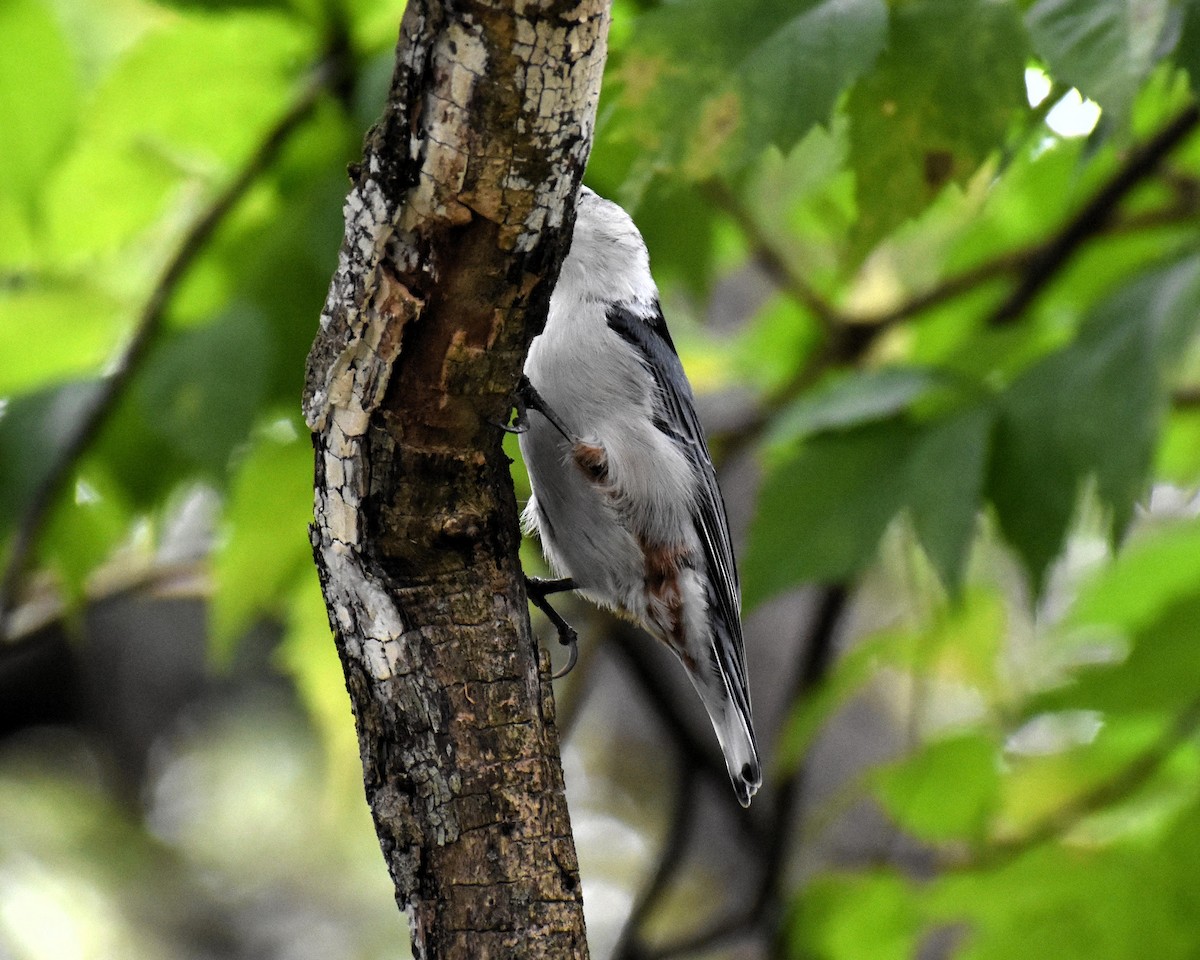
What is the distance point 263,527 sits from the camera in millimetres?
1585

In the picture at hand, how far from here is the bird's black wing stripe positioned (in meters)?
1.57

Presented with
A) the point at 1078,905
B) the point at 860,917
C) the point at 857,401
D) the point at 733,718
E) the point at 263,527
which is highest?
the point at 263,527

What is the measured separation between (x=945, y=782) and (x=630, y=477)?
0.59 meters

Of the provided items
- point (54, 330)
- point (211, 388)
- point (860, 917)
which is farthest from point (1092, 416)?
point (54, 330)

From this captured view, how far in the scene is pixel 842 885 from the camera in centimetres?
179

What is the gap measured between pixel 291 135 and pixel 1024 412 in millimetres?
987

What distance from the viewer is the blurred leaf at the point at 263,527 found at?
1569mm

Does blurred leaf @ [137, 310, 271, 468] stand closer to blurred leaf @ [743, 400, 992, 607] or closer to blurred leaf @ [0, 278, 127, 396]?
blurred leaf @ [0, 278, 127, 396]

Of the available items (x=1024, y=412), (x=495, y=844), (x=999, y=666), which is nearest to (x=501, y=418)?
(x=495, y=844)

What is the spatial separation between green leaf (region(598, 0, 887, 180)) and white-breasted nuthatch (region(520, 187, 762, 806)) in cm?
34

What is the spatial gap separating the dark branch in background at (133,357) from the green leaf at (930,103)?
2.44 ft

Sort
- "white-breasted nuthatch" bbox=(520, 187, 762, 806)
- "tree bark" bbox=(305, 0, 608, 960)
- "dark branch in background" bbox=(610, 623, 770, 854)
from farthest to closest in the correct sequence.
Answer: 1. "dark branch in background" bbox=(610, 623, 770, 854)
2. "white-breasted nuthatch" bbox=(520, 187, 762, 806)
3. "tree bark" bbox=(305, 0, 608, 960)

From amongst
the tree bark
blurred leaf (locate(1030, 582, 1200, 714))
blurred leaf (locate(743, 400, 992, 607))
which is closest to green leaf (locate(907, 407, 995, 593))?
blurred leaf (locate(743, 400, 992, 607))

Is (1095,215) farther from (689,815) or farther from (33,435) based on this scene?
(33,435)
